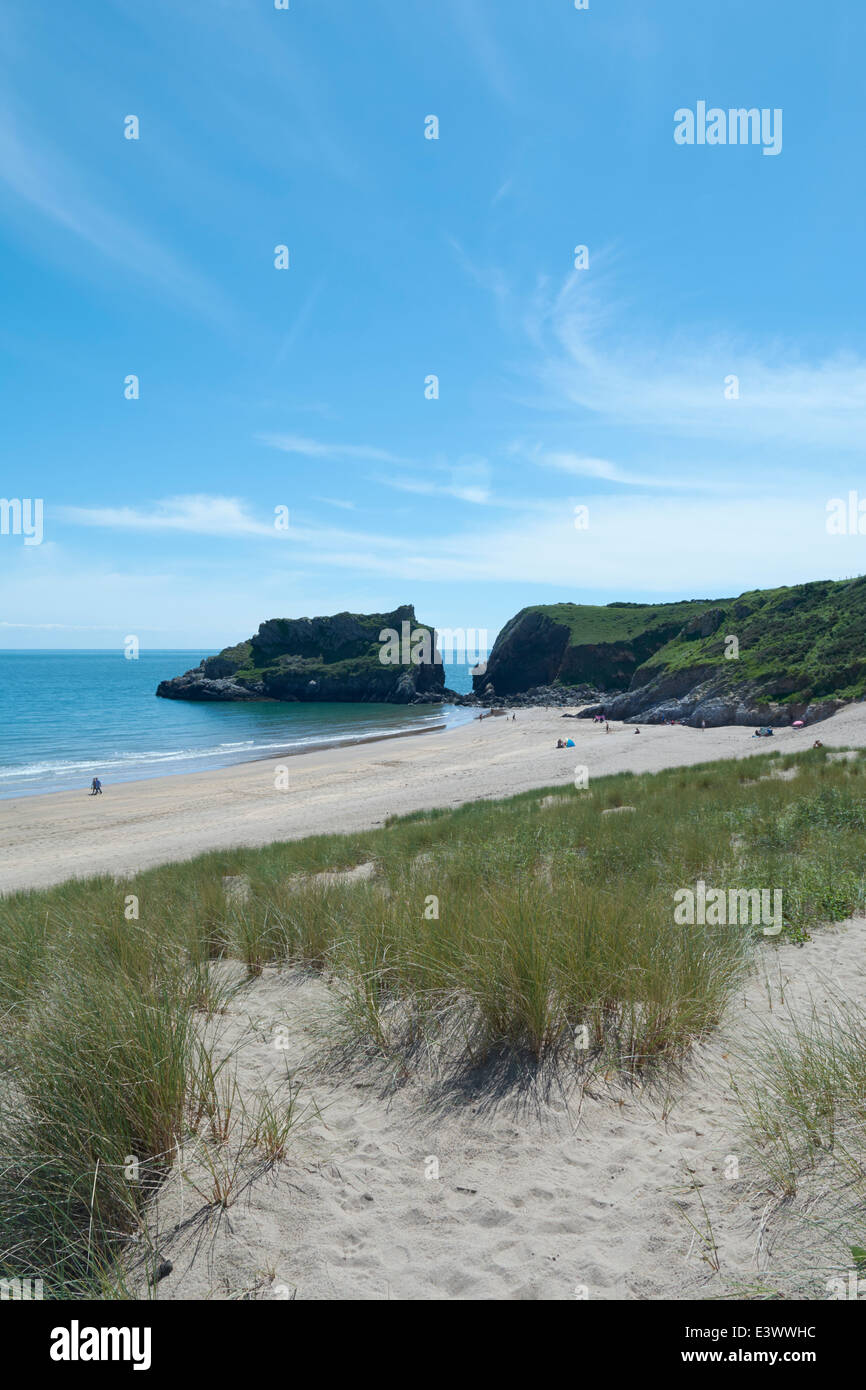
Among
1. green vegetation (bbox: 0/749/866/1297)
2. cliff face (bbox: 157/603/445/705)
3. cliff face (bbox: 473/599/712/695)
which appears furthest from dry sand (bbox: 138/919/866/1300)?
cliff face (bbox: 157/603/445/705)

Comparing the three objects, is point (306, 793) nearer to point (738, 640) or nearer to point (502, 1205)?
point (502, 1205)

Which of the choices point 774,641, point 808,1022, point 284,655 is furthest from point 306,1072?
point 284,655

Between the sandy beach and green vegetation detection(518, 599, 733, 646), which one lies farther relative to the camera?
green vegetation detection(518, 599, 733, 646)

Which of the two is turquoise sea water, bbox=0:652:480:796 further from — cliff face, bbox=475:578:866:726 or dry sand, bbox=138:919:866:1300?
dry sand, bbox=138:919:866:1300

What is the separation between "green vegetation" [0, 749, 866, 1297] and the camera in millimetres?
3041

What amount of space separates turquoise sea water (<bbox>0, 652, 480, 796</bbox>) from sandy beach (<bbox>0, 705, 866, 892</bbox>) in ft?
17.4

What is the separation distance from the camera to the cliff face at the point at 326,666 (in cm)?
9862

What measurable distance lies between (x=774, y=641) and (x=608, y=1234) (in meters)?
58.1

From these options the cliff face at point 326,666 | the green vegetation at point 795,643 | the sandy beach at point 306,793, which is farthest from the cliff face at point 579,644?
the sandy beach at point 306,793

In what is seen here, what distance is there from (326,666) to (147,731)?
44.6 metres

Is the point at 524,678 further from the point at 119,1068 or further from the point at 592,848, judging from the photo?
the point at 119,1068

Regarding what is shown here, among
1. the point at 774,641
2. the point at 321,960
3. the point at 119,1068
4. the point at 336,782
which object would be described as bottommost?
the point at 336,782

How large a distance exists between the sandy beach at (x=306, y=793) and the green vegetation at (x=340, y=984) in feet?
29.5
